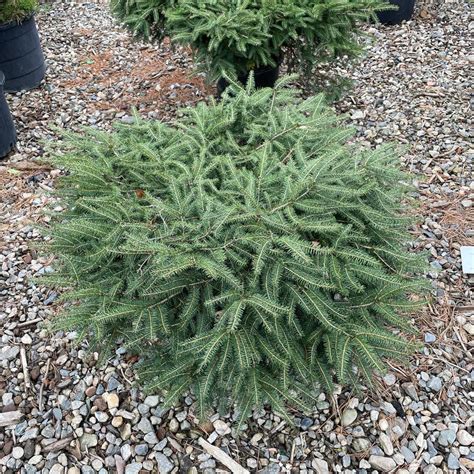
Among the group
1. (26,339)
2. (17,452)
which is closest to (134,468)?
(17,452)

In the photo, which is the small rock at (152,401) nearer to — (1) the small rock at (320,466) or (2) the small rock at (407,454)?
(1) the small rock at (320,466)

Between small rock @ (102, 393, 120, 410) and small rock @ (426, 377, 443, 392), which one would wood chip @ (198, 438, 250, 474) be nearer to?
small rock @ (102, 393, 120, 410)

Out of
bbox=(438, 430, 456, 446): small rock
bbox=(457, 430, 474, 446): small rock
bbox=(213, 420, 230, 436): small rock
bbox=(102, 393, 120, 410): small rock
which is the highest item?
bbox=(102, 393, 120, 410): small rock

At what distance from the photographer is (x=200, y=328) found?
6.05 feet

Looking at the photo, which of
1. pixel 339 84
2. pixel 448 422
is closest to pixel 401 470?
pixel 448 422

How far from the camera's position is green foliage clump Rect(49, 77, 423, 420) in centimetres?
174

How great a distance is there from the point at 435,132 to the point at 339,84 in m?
0.77

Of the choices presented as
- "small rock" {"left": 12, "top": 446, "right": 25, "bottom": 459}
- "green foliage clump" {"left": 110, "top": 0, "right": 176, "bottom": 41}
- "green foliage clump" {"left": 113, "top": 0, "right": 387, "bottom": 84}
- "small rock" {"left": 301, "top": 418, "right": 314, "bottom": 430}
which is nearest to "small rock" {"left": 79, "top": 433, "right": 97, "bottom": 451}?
"small rock" {"left": 12, "top": 446, "right": 25, "bottom": 459}

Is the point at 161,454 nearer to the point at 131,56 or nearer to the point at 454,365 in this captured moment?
the point at 454,365

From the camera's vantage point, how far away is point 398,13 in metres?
5.00

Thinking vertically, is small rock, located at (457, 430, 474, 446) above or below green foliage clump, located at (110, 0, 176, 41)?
below

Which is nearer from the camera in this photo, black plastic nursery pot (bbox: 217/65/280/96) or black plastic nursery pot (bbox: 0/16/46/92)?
black plastic nursery pot (bbox: 217/65/280/96)

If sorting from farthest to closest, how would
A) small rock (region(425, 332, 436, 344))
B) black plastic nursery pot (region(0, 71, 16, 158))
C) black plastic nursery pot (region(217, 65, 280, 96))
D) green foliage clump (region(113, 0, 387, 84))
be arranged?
black plastic nursery pot (region(217, 65, 280, 96)) → black plastic nursery pot (region(0, 71, 16, 158)) → green foliage clump (region(113, 0, 387, 84)) → small rock (region(425, 332, 436, 344))

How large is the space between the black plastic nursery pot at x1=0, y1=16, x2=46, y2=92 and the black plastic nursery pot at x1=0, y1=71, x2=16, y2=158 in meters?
0.67
